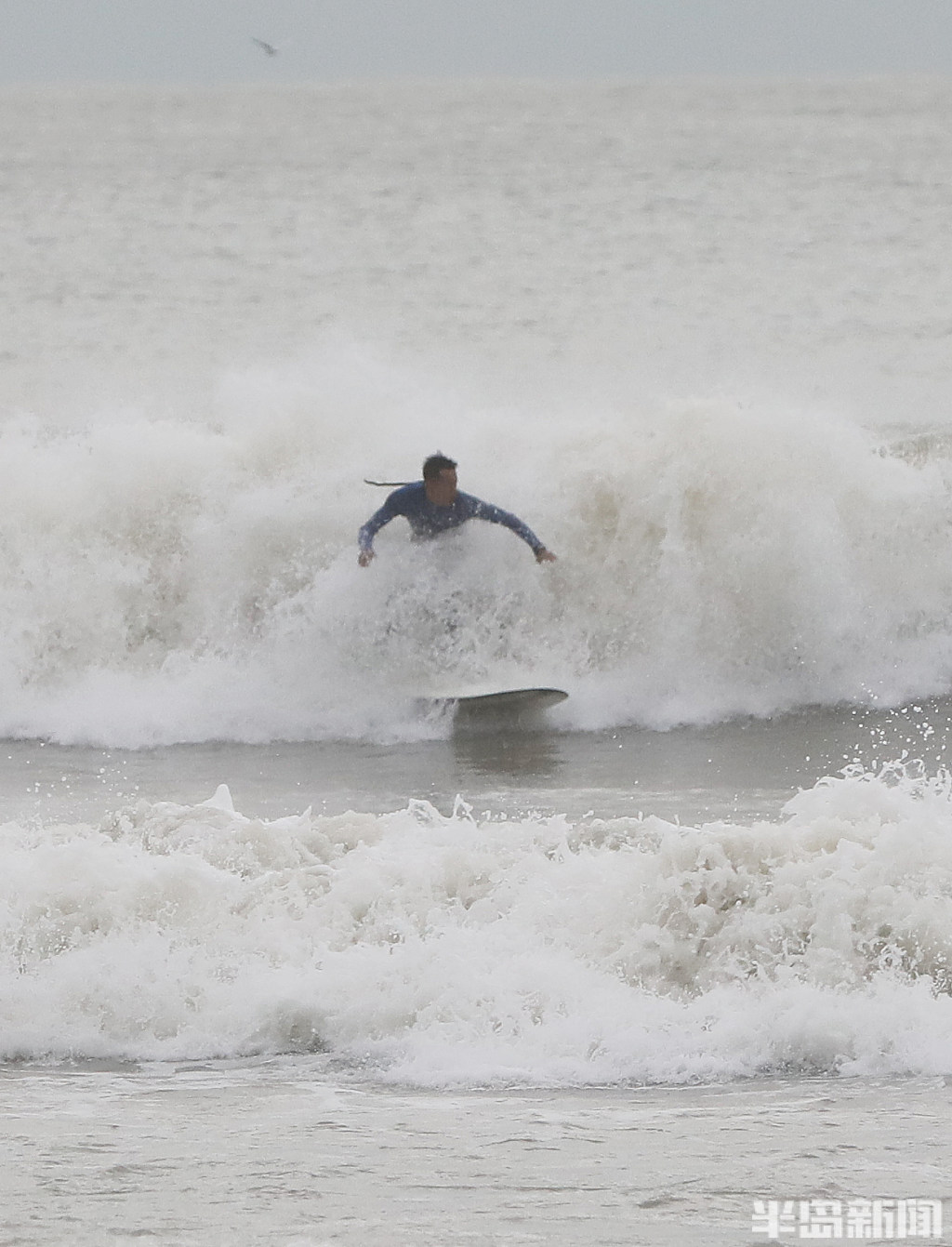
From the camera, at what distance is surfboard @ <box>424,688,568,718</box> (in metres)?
11.8

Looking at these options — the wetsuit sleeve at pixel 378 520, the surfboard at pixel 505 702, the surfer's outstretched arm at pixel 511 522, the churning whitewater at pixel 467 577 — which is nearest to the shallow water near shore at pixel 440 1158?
the surfboard at pixel 505 702

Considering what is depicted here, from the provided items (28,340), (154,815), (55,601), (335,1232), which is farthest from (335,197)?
(335,1232)

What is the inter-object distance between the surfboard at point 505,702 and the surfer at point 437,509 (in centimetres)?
112

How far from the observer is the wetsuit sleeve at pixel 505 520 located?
1250 centimetres

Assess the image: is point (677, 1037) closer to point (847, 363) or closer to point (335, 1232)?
point (335, 1232)

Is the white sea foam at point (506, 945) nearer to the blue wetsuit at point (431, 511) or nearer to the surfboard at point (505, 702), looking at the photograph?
the surfboard at point (505, 702)

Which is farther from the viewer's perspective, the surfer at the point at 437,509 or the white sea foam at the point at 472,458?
the white sea foam at the point at 472,458

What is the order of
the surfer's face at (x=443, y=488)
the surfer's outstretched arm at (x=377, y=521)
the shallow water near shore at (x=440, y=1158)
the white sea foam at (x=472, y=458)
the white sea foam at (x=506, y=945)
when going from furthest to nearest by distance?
1. the white sea foam at (x=472, y=458)
2. the surfer's face at (x=443, y=488)
3. the surfer's outstretched arm at (x=377, y=521)
4. the white sea foam at (x=506, y=945)
5. the shallow water near shore at (x=440, y=1158)

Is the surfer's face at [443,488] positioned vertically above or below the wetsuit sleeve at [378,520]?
above

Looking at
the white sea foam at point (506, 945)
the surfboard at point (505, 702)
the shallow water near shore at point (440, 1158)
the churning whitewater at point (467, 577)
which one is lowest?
the shallow water near shore at point (440, 1158)

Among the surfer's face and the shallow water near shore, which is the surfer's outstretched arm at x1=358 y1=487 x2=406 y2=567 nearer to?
the surfer's face

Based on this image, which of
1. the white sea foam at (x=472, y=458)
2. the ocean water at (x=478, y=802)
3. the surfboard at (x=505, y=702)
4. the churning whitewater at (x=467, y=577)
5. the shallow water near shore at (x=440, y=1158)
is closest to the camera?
the shallow water near shore at (x=440, y=1158)

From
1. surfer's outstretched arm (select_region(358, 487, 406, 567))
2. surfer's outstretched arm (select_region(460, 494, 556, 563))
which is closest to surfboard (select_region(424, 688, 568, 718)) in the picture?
surfer's outstretched arm (select_region(460, 494, 556, 563))

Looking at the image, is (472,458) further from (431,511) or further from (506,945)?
(506,945)
